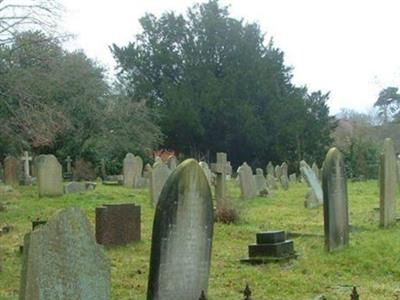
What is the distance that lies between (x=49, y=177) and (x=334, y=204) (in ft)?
38.0

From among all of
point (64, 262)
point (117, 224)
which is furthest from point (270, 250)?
→ point (64, 262)

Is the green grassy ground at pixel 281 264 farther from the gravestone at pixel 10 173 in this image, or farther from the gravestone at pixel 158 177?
the gravestone at pixel 10 173

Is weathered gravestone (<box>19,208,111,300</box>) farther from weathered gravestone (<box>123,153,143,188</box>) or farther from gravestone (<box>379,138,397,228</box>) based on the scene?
weathered gravestone (<box>123,153,143,188</box>)

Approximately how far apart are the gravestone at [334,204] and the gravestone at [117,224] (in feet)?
10.3

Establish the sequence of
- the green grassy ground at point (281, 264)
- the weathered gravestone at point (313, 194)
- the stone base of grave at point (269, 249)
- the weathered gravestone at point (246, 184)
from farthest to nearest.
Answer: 1. the weathered gravestone at point (246, 184)
2. the weathered gravestone at point (313, 194)
3. the stone base of grave at point (269, 249)
4. the green grassy ground at point (281, 264)

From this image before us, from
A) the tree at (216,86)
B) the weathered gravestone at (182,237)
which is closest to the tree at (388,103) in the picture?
the tree at (216,86)

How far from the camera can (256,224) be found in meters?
14.5

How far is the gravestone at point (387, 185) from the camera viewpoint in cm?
1346

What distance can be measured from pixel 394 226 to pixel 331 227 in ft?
10.7

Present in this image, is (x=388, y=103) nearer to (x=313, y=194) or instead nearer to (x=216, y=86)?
(x=216, y=86)

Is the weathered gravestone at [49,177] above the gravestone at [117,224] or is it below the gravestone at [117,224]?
above

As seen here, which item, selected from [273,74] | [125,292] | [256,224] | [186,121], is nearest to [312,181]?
[256,224]

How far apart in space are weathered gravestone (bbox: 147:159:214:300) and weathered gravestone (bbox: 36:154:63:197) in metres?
13.8

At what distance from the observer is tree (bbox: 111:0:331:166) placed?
150ft
